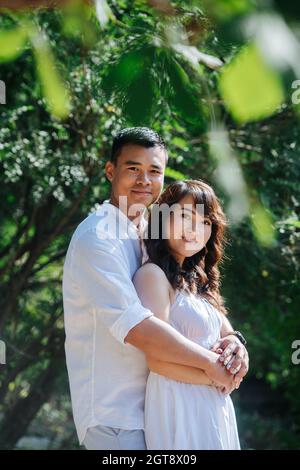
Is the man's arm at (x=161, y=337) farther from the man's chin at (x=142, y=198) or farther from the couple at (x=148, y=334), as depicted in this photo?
the man's chin at (x=142, y=198)

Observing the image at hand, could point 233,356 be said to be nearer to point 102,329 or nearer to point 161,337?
point 161,337

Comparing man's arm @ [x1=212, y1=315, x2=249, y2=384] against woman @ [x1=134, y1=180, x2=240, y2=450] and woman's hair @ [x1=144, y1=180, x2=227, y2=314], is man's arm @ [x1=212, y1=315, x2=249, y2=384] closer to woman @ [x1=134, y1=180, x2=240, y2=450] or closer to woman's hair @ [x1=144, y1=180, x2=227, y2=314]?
woman @ [x1=134, y1=180, x2=240, y2=450]

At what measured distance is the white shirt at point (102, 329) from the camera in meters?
2.43

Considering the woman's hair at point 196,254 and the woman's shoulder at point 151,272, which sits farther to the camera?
the woman's hair at point 196,254

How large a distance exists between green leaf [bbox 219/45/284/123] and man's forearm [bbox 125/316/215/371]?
5.41 ft

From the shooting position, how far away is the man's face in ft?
9.10

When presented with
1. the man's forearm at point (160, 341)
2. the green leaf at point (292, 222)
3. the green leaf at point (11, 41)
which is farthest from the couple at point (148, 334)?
the green leaf at point (292, 222)

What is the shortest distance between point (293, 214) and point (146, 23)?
3.14m

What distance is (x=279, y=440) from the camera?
6867mm

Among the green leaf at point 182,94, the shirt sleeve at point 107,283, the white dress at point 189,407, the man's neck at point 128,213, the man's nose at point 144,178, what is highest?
the man's nose at point 144,178

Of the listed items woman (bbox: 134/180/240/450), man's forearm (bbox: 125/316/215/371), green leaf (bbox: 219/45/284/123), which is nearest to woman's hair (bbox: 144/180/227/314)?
woman (bbox: 134/180/240/450)

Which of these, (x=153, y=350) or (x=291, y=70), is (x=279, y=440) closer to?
(x=153, y=350)

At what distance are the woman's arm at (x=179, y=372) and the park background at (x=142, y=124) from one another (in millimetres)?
544
